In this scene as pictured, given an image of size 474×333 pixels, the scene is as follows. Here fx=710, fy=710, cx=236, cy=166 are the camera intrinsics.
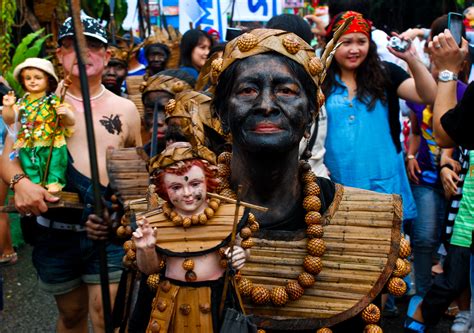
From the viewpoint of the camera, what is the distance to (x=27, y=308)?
235 inches

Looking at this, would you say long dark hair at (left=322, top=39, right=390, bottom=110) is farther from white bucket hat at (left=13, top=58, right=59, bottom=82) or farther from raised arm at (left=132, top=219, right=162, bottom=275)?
raised arm at (left=132, top=219, right=162, bottom=275)

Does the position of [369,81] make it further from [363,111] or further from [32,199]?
[32,199]

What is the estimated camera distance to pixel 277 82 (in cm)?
252

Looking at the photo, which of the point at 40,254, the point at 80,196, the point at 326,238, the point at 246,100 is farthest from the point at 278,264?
the point at 40,254

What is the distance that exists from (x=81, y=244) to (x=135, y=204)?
4.32 ft

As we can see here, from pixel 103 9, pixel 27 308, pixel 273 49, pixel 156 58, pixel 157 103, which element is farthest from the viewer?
pixel 103 9

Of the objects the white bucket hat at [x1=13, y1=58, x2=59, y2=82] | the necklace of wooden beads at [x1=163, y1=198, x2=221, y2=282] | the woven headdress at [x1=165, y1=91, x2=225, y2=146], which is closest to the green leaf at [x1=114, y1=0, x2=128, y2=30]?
the white bucket hat at [x1=13, y1=58, x2=59, y2=82]

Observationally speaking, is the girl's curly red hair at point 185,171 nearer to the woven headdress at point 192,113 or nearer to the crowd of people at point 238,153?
the crowd of people at point 238,153

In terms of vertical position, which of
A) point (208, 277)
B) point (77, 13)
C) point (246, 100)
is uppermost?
point (77, 13)

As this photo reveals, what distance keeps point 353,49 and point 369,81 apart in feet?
0.77

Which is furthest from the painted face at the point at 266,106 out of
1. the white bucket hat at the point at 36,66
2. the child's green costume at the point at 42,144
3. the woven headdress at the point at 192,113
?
the white bucket hat at the point at 36,66

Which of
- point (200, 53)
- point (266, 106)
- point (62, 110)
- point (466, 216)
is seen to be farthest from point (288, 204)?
point (200, 53)

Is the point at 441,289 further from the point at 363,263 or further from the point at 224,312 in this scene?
the point at 224,312

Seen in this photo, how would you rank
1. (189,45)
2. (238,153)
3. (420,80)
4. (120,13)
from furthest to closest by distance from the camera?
(120,13), (189,45), (420,80), (238,153)
